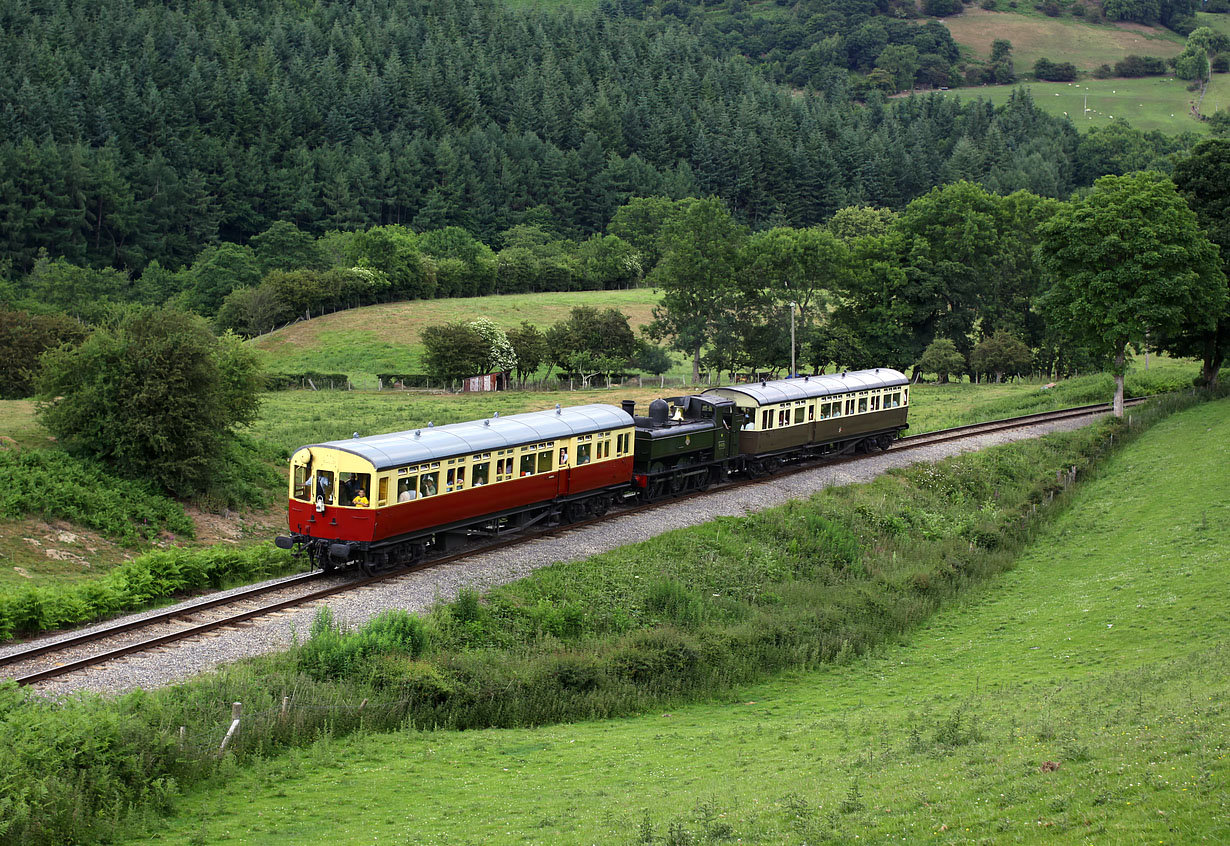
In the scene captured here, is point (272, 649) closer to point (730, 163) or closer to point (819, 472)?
point (819, 472)

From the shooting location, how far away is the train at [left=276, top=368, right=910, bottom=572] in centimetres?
2719

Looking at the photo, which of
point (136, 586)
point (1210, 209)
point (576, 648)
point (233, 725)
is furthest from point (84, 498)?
point (1210, 209)

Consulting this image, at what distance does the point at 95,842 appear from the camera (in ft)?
47.3

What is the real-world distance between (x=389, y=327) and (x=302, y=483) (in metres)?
75.9

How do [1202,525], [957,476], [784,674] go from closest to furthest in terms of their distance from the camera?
1. [784,674]
2. [1202,525]
3. [957,476]

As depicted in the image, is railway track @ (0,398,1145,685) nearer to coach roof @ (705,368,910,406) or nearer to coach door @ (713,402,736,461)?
coach door @ (713,402,736,461)

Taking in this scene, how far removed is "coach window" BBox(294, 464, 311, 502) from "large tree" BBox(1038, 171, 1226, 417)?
41.4m

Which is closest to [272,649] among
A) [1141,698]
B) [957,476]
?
[1141,698]

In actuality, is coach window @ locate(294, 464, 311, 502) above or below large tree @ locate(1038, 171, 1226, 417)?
below

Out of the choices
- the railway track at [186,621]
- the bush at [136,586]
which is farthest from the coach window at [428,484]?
the bush at [136,586]

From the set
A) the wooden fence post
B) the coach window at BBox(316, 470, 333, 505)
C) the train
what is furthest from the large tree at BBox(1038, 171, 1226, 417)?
the wooden fence post

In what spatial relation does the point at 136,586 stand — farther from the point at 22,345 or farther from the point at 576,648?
the point at 22,345

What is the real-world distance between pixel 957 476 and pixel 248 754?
3374cm

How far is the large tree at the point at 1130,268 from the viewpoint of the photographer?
51.8m
